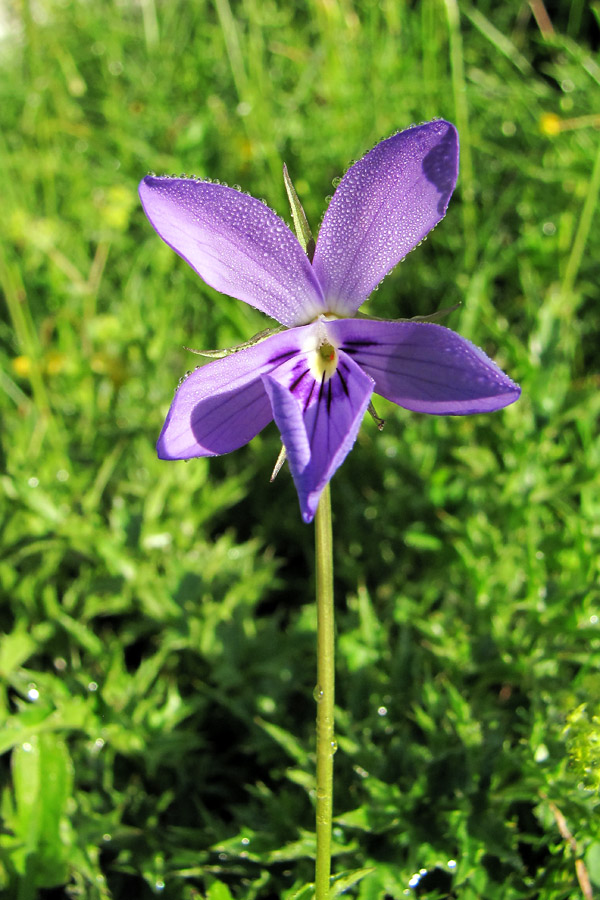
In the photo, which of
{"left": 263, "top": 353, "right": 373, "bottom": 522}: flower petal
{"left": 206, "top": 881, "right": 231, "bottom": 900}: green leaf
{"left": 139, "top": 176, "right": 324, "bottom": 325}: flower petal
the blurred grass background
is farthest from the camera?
the blurred grass background

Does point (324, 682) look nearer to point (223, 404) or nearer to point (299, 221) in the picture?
point (223, 404)

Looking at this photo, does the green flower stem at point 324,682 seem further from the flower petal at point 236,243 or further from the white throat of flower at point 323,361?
the flower petal at point 236,243

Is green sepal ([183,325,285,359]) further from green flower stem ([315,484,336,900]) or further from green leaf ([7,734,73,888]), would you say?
green leaf ([7,734,73,888])

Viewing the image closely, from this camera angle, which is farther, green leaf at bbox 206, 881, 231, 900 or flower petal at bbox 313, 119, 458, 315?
green leaf at bbox 206, 881, 231, 900

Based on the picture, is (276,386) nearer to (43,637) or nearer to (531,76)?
(43,637)

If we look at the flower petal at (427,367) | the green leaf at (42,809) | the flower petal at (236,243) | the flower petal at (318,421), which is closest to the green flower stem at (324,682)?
the flower petal at (318,421)

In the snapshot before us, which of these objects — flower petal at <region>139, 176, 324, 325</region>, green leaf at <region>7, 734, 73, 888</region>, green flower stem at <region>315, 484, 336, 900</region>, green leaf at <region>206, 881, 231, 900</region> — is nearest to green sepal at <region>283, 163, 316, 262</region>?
flower petal at <region>139, 176, 324, 325</region>

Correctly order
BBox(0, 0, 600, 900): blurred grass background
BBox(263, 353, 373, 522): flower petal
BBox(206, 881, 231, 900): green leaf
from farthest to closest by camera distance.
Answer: BBox(0, 0, 600, 900): blurred grass background, BBox(206, 881, 231, 900): green leaf, BBox(263, 353, 373, 522): flower petal

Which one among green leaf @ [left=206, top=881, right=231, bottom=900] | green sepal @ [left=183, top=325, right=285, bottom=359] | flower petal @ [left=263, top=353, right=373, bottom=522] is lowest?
green leaf @ [left=206, top=881, right=231, bottom=900]
